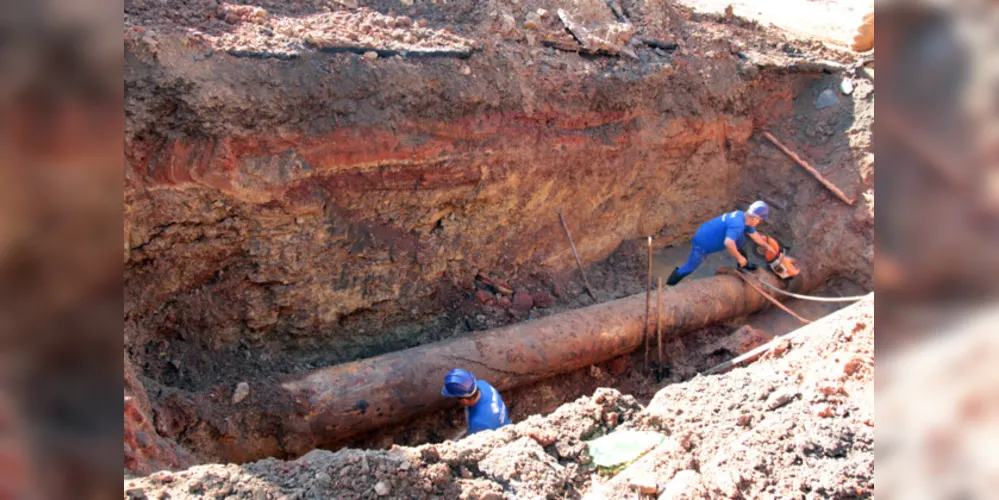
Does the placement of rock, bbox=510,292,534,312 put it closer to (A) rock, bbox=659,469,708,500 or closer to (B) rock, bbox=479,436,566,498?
(B) rock, bbox=479,436,566,498

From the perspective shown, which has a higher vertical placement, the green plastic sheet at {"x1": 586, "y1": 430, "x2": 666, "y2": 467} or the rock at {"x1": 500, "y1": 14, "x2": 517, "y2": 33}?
the rock at {"x1": 500, "y1": 14, "x2": 517, "y2": 33}

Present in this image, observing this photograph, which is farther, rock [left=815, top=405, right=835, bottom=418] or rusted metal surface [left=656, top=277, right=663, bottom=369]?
rusted metal surface [left=656, top=277, right=663, bottom=369]

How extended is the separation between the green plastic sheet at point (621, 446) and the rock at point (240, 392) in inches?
95.5

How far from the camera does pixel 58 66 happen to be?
2.89 ft

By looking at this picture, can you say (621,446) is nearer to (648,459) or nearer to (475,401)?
(648,459)

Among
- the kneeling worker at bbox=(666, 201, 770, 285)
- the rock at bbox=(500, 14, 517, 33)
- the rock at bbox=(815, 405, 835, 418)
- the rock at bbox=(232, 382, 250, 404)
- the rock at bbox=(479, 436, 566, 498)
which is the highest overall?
the rock at bbox=(500, 14, 517, 33)

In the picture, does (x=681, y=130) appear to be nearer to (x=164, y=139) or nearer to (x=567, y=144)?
(x=567, y=144)

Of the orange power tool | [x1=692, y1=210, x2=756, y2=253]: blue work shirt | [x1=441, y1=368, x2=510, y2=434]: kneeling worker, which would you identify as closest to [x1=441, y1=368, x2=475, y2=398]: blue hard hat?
[x1=441, y1=368, x2=510, y2=434]: kneeling worker

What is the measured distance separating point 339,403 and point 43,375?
153 inches

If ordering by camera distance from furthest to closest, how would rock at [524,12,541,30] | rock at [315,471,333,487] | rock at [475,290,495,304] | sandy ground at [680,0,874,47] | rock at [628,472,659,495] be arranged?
sandy ground at [680,0,874,47], rock at [524,12,541,30], rock at [475,290,495,304], rock at [628,472,659,495], rock at [315,471,333,487]

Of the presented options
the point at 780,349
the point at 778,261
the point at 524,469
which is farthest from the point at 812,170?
the point at 524,469

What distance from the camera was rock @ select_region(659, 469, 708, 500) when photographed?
9.74 ft

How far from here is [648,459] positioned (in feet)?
11.1

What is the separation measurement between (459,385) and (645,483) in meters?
1.73
